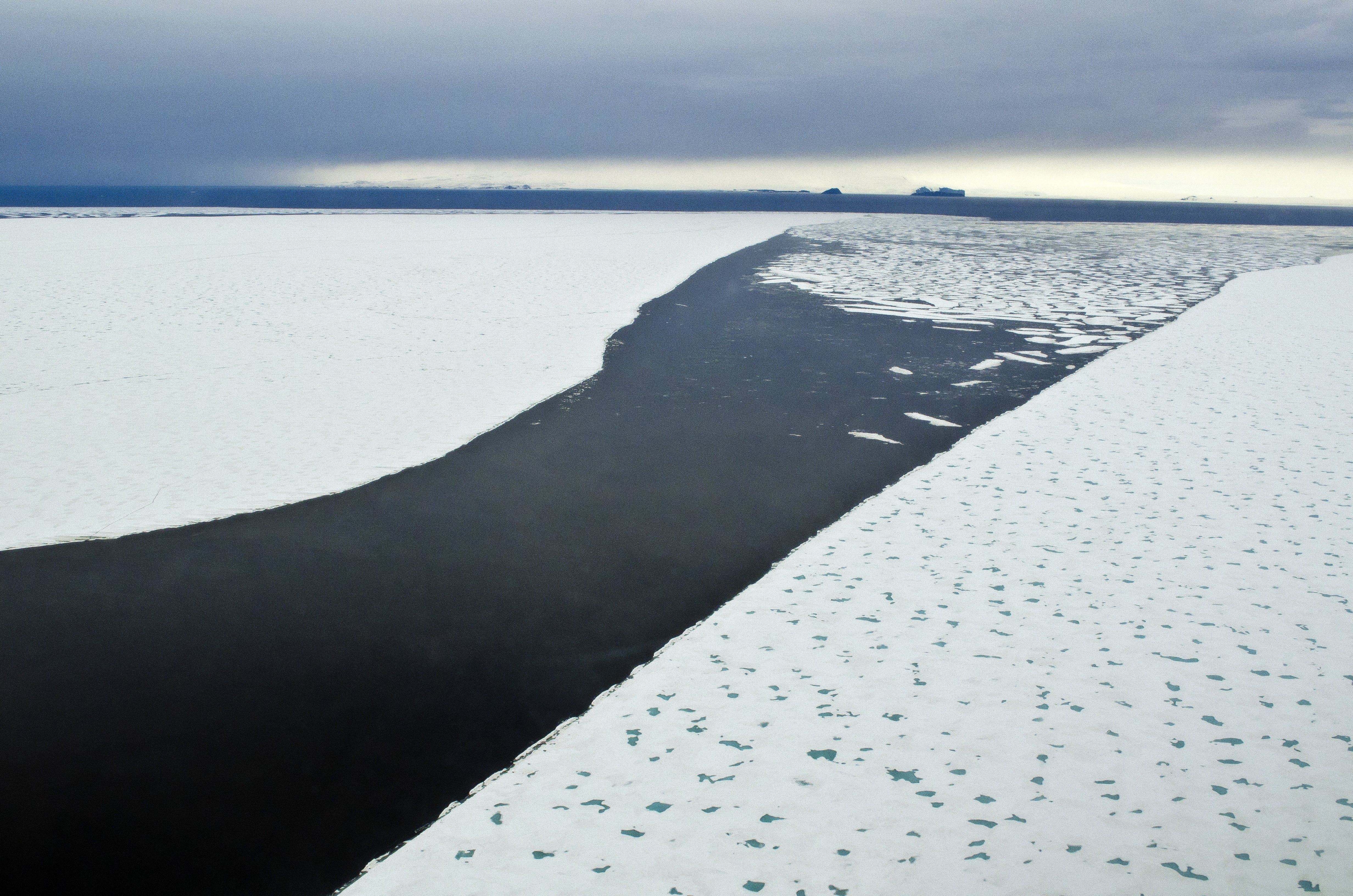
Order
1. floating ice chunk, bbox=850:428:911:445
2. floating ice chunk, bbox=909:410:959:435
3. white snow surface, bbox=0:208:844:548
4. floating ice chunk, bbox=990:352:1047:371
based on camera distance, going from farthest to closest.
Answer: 1. floating ice chunk, bbox=990:352:1047:371
2. floating ice chunk, bbox=909:410:959:435
3. floating ice chunk, bbox=850:428:911:445
4. white snow surface, bbox=0:208:844:548

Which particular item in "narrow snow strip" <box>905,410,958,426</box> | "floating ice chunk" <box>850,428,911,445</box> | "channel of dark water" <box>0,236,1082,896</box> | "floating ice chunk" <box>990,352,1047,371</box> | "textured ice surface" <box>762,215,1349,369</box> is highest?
"textured ice surface" <box>762,215,1349,369</box>

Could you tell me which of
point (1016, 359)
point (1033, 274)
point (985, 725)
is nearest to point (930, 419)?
point (1016, 359)

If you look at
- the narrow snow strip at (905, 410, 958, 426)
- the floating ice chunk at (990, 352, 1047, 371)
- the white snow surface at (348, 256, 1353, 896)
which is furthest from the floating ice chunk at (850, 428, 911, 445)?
the floating ice chunk at (990, 352, 1047, 371)

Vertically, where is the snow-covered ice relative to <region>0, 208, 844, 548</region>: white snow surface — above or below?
above

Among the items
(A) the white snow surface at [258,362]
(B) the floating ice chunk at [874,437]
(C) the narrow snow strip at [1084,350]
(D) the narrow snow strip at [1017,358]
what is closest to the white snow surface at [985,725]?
(B) the floating ice chunk at [874,437]

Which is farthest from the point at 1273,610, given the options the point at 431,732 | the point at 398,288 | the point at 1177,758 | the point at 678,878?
the point at 398,288

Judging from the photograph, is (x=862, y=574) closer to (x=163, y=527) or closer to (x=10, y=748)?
(x=10, y=748)

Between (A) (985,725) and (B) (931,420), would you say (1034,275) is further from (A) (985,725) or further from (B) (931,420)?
(A) (985,725)

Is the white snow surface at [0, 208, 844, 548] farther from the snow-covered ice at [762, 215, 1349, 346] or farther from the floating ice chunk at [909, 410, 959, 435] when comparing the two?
the snow-covered ice at [762, 215, 1349, 346]
